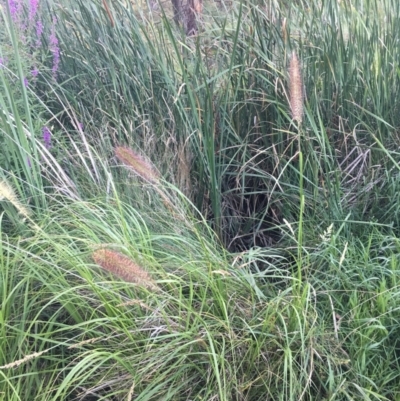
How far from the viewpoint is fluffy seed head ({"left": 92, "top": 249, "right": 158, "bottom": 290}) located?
1512mm

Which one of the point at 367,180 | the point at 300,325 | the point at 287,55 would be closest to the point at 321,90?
the point at 287,55

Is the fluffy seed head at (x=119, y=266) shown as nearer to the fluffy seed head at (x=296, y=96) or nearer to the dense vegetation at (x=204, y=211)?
the dense vegetation at (x=204, y=211)

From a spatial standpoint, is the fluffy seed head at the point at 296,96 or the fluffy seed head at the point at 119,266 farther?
the fluffy seed head at the point at 296,96

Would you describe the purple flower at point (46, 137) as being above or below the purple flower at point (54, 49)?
below

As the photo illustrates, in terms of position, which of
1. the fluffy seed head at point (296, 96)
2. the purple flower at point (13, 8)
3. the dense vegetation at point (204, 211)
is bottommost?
the dense vegetation at point (204, 211)

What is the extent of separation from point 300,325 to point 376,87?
137 centimetres

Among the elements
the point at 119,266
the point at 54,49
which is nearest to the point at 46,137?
the point at 54,49

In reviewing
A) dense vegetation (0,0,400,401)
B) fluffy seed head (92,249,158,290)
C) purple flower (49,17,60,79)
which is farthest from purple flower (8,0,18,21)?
fluffy seed head (92,249,158,290)

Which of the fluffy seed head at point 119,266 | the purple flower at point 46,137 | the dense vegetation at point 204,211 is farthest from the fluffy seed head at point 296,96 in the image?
the purple flower at point 46,137

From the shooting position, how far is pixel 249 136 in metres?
2.75

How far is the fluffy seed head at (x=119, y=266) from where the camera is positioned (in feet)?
4.96

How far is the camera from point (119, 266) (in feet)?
4.97

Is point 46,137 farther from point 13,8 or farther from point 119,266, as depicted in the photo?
point 119,266

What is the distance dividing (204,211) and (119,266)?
1074 millimetres
